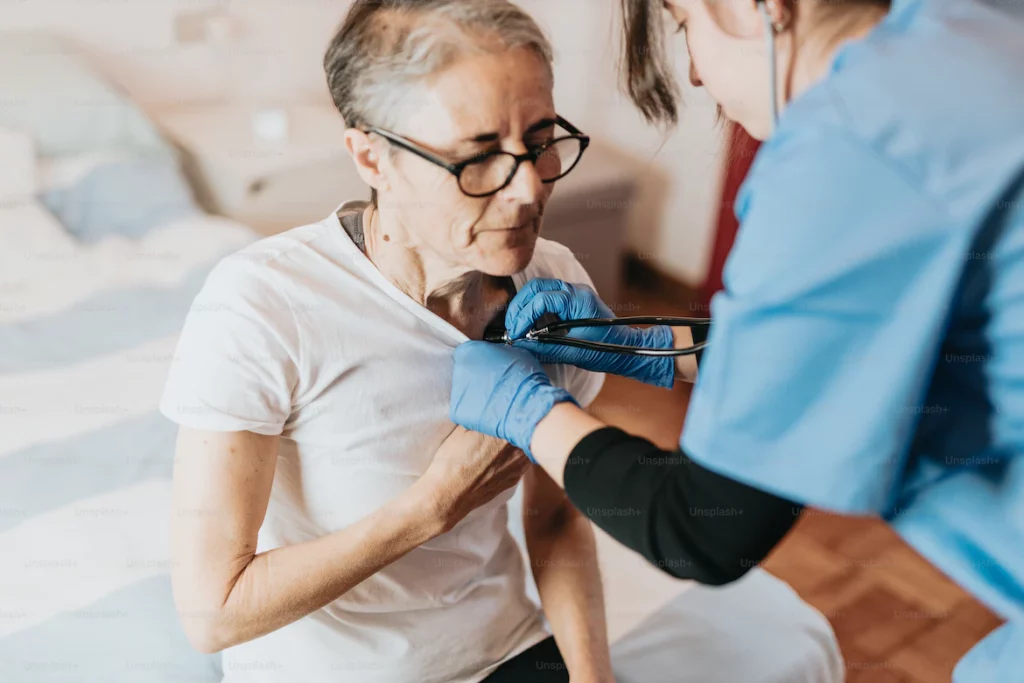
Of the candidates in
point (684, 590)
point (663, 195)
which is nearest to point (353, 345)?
point (684, 590)

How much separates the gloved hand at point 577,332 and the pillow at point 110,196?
4.37ft

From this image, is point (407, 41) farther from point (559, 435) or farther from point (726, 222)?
point (726, 222)

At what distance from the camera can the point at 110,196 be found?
2102mm

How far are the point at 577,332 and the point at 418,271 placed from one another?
0.73 feet

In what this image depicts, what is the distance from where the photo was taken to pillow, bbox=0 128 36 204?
2.01 metres

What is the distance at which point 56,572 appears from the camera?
1.25 m

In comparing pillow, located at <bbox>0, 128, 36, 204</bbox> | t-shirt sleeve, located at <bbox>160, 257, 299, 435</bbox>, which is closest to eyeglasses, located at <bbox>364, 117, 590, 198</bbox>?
t-shirt sleeve, located at <bbox>160, 257, 299, 435</bbox>

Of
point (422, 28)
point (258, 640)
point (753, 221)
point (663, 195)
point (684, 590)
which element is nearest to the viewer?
point (753, 221)

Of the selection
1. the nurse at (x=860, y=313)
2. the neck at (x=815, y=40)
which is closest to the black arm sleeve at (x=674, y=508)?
the nurse at (x=860, y=313)

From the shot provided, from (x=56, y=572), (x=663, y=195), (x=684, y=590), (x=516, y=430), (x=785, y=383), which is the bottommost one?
(x=663, y=195)

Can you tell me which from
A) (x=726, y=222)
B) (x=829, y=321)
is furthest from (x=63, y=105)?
(x=829, y=321)

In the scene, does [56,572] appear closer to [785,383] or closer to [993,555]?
[785,383]

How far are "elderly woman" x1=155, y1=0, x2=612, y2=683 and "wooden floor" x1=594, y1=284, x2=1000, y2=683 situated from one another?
117 cm

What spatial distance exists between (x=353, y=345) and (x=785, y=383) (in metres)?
0.50
